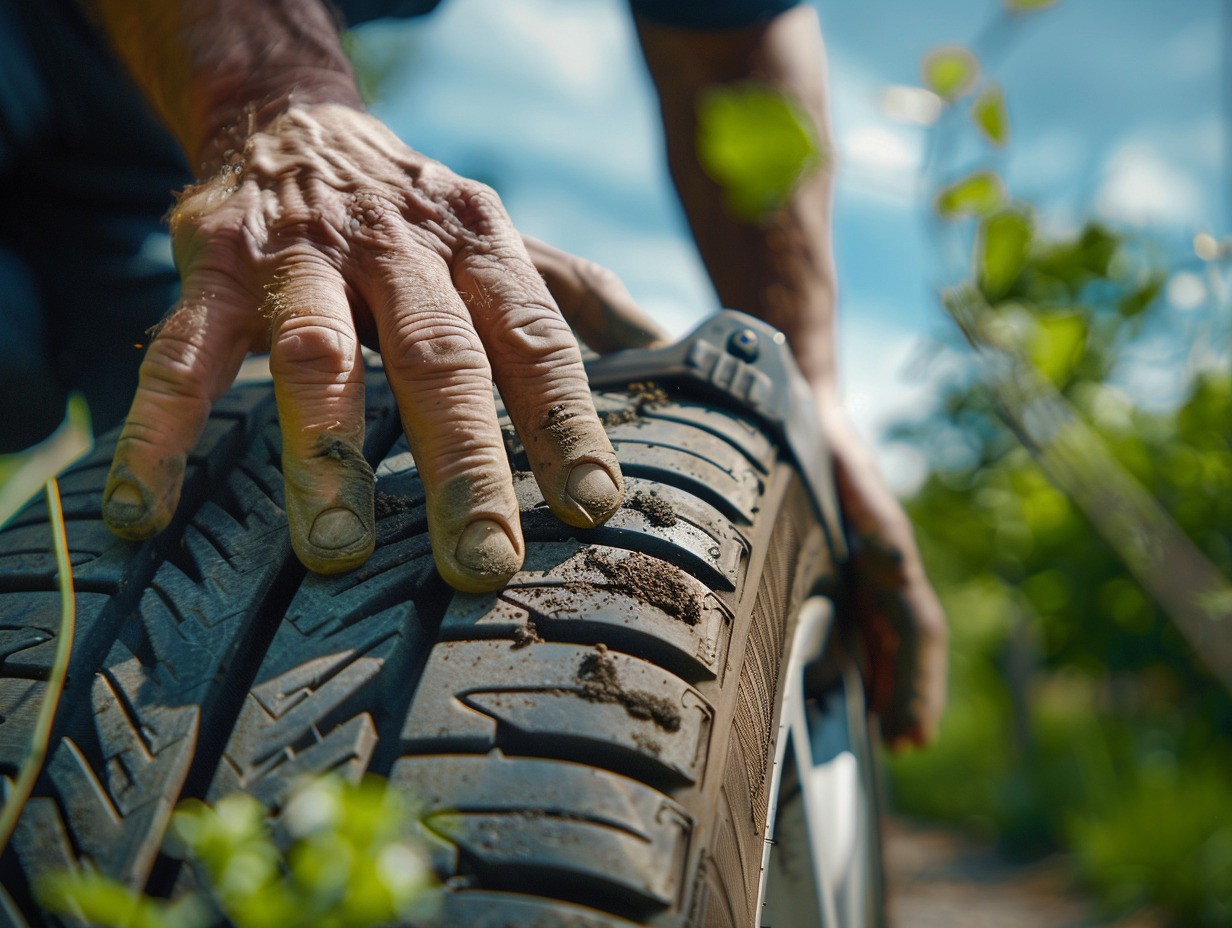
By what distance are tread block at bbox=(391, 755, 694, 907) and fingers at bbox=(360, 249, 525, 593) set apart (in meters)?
0.18

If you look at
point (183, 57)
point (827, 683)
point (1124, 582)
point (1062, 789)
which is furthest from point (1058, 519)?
point (183, 57)

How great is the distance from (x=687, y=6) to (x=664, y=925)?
1.51 meters

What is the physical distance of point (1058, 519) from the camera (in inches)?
163

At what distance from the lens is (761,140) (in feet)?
1.32

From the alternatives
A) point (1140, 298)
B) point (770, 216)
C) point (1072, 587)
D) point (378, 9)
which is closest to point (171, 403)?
point (378, 9)

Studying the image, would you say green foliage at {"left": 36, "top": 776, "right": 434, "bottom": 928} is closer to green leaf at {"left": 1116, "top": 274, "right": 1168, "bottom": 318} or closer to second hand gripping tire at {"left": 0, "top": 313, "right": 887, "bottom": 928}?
second hand gripping tire at {"left": 0, "top": 313, "right": 887, "bottom": 928}

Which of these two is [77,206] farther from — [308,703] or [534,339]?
[308,703]

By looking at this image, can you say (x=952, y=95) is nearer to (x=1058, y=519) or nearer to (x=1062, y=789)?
(x=1058, y=519)

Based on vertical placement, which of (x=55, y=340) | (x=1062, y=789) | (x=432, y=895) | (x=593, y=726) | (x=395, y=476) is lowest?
(x=432, y=895)

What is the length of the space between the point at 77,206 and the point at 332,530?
1083mm

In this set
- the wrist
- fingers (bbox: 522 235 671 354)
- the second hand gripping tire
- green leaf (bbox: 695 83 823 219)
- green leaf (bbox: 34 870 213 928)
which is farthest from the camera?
fingers (bbox: 522 235 671 354)

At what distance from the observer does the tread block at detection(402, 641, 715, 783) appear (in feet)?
2.14

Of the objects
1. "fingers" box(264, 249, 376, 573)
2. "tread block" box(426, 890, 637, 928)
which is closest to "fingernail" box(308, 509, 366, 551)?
"fingers" box(264, 249, 376, 573)

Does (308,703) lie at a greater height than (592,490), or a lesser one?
lesser
